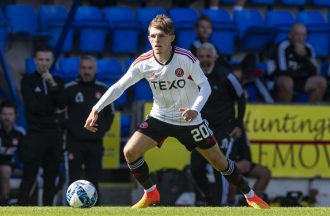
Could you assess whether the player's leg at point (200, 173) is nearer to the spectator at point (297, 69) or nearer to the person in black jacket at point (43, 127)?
the person in black jacket at point (43, 127)

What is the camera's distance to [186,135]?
10234mm

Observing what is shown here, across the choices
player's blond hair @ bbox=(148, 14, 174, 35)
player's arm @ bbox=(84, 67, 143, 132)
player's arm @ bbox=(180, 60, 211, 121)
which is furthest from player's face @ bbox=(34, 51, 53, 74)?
player's arm @ bbox=(180, 60, 211, 121)

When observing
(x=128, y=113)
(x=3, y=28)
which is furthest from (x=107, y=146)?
(x=3, y=28)

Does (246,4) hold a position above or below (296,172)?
above

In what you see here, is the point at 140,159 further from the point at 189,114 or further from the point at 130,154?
the point at 189,114

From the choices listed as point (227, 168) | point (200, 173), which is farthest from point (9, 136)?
point (227, 168)

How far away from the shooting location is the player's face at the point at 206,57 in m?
12.3

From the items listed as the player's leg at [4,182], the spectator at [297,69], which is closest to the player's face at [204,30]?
the spectator at [297,69]

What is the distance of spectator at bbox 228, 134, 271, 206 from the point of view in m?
13.5

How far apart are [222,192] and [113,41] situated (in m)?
3.89

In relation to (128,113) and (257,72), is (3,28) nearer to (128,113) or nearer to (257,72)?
(128,113)

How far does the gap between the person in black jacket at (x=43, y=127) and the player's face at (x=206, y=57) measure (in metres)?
1.73

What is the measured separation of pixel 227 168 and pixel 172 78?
3.45 ft

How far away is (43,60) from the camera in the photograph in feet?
42.3
